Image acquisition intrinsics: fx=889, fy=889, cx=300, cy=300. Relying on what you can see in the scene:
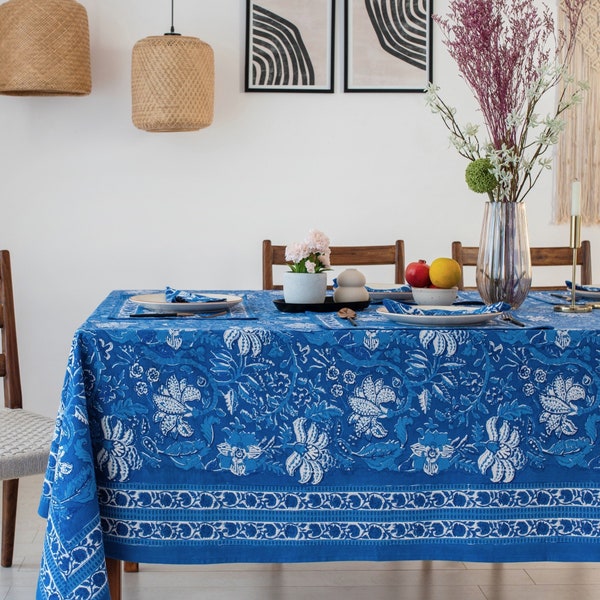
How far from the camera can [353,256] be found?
9.40ft

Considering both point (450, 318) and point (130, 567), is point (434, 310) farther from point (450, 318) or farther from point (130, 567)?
point (130, 567)

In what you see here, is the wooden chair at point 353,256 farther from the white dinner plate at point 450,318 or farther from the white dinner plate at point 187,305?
the white dinner plate at point 450,318

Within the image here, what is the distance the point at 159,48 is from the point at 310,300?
55.3 inches

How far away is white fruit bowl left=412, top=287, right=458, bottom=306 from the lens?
2031 millimetres

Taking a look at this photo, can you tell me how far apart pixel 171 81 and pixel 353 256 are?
33.9 inches

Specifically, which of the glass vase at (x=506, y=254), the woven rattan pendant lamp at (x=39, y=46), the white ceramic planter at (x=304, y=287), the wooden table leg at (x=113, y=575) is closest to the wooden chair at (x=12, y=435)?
the wooden table leg at (x=113, y=575)

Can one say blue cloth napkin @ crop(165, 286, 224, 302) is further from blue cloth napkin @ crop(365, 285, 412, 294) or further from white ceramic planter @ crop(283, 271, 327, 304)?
blue cloth napkin @ crop(365, 285, 412, 294)

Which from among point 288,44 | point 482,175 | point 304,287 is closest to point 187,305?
point 304,287

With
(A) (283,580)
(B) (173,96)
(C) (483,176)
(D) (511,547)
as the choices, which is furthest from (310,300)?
(B) (173,96)

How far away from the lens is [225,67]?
3352 mm

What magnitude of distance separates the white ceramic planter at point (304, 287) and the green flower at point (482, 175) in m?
0.40

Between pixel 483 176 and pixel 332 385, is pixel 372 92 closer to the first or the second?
pixel 483 176

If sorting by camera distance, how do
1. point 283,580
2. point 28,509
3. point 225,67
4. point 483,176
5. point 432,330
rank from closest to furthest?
point 432,330
point 483,176
point 283,580
point 28,509
point 225,67

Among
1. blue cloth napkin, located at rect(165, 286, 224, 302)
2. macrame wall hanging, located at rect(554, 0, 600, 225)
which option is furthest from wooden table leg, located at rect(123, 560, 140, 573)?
macrame wall hanging, located at rect(554, 0, 600, 225)
